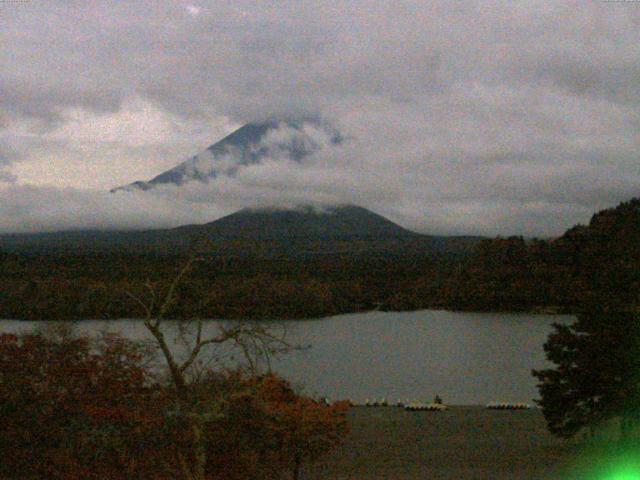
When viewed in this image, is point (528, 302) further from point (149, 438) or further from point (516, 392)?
point (149, 438)

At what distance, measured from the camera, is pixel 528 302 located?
5069 cm

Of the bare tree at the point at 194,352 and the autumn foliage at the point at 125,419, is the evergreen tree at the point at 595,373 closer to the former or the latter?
the autumn foliage at the point at 125,419

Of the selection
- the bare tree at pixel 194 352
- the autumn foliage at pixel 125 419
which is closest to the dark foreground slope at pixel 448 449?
the autumn foliage at pixel 125 419

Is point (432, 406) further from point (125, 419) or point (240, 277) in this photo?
point (240, 277)

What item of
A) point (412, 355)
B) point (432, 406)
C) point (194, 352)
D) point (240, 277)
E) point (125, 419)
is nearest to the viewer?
point (194, 352)

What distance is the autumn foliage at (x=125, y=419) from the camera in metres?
5.96

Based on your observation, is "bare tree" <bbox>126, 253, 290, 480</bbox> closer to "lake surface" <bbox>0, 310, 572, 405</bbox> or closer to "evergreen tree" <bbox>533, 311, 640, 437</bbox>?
"evergreen tree" <bbox>533, 311, 640, 437</bbox>

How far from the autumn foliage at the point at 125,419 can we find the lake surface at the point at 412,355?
9763 millimetres

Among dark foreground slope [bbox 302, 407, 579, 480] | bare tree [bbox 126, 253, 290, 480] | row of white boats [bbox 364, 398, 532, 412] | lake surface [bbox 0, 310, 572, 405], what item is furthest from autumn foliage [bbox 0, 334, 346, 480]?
row of white boats [bbox 364, 398, 532, 412]

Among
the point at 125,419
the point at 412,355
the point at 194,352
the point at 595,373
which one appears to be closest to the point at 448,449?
the point at 595,373

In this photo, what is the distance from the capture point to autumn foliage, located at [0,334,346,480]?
19.5ft

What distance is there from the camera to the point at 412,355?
106 ft

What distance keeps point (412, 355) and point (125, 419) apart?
88.6ft

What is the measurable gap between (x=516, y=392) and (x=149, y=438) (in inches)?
772
